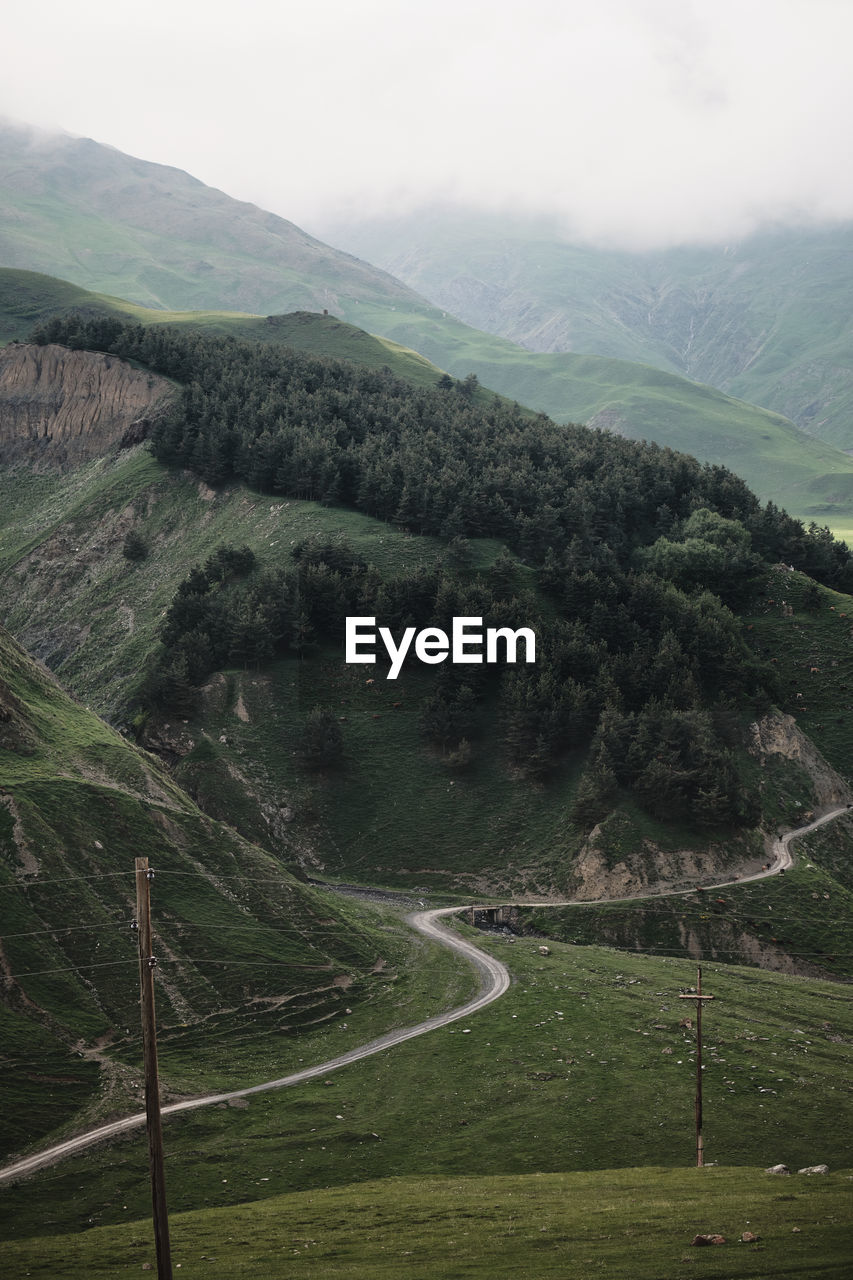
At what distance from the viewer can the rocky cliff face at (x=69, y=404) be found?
181 meters

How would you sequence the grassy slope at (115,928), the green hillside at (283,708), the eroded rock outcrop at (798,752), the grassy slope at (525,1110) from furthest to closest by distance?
the eroded rock outcrop at (798,752) → the green hillside at (283,708) → the grassy slope at (115,928) → the grassy slope at (525,1110)

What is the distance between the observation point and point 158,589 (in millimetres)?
145500

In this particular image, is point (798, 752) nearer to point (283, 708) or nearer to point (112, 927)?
point (283, 708)

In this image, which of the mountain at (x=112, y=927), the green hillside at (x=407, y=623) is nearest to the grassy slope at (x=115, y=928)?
the mountain at (x=112, y=927)

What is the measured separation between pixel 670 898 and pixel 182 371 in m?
124

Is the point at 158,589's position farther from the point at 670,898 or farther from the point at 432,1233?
the point at 432,1233

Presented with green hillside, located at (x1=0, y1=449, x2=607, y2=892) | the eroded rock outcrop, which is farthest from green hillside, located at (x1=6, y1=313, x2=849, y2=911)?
the eroded rock outcrop

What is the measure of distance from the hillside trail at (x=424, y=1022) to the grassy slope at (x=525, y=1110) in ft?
3.57

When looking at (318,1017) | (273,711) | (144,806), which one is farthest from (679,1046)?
(273,711)

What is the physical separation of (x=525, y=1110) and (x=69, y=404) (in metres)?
158

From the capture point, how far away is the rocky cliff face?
593 ft

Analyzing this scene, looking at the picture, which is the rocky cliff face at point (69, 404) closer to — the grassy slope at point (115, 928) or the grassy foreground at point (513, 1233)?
the grassy slope at point (115, 928)

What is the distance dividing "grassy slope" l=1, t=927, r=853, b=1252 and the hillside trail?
1089 millimetres

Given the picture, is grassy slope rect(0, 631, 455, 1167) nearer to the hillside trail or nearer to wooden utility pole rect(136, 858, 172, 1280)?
the hillside trail
